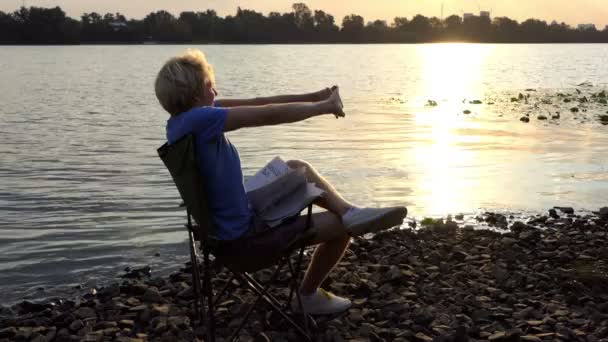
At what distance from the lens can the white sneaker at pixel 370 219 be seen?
473 cm

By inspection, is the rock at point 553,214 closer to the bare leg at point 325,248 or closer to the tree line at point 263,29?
the bare leg at point 325,248

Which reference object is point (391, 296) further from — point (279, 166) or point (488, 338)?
point (279, 166)

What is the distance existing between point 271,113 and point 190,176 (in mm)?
588

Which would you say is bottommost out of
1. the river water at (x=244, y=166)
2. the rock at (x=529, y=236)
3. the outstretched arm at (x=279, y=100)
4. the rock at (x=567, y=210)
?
the river water at (x=244, y=166)

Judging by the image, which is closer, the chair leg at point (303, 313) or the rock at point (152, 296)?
the chair leg at point (303, 313)

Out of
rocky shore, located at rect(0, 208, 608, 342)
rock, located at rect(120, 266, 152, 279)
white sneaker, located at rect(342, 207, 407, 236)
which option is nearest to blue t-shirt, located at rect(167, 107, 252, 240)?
white sneaker, located at rect(342, 207, 407, 236)

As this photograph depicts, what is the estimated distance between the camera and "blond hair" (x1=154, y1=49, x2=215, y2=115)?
4.37 m

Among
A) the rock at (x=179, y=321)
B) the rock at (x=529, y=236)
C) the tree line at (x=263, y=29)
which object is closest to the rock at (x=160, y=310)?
the rock at (x=179, y=321)

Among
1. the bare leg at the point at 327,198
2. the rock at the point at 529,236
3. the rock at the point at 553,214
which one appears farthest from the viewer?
the rock at the point at 553,214

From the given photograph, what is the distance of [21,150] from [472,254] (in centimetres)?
1256

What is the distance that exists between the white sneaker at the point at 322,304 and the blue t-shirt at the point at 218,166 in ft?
3.46

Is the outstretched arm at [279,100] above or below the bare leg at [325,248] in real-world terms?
above

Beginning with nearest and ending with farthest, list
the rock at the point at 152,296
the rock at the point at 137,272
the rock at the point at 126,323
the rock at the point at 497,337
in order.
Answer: the rock at the point at 497,337, the rock at the point at 126,323, the rock at the point at 152,296, the rock at the point at 137,272

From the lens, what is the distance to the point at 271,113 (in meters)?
4.41
